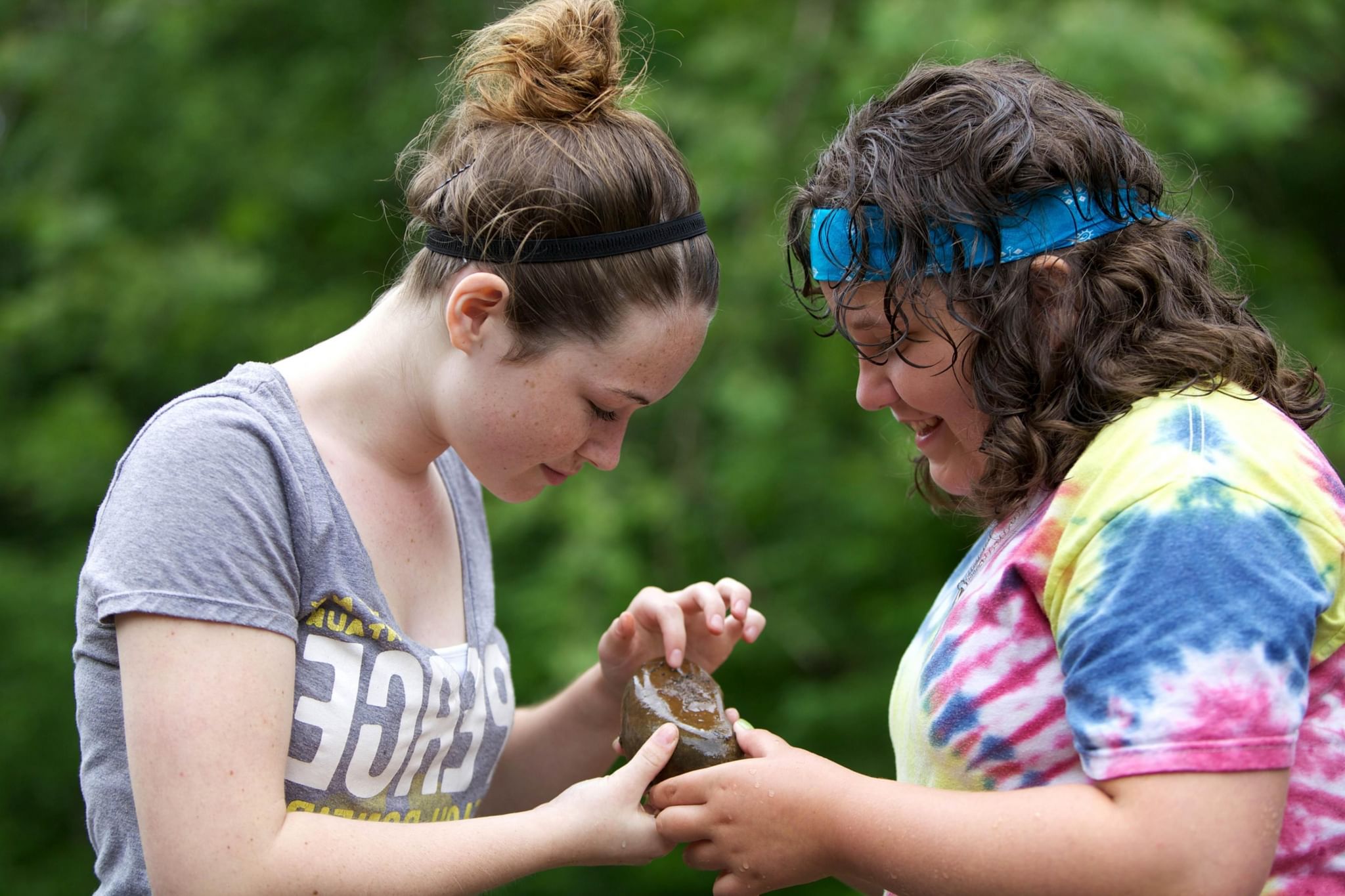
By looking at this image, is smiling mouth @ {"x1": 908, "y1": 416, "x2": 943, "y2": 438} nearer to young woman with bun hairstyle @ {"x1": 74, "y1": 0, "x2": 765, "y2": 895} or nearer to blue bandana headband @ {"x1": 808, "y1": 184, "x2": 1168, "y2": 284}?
blue bandana headband @ {"x1": 808, "y1": 184, "x2": 1168, "y2": 284}

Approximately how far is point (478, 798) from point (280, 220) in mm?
4729

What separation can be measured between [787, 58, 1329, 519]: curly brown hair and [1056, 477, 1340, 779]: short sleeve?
277mm

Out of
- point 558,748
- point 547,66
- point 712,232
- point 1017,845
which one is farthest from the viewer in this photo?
point 712,232

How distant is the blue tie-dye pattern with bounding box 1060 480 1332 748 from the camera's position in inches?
58.2

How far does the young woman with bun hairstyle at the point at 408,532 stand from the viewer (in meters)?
1.73

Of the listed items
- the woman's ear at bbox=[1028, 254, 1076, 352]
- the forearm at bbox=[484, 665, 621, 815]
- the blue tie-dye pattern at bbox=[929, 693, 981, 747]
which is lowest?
the forearm at bbox=[484, 665, 621, 815]

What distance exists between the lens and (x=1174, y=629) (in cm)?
149

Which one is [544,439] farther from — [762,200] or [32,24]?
[32,24]

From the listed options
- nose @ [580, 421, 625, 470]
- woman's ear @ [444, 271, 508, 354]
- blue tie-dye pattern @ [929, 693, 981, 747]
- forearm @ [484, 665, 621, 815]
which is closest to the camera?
blue tie-dye pattern @ [929, 693, 981, 747]

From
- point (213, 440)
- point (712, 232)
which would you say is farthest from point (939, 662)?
point (712, 232)

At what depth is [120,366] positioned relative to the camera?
5996 mm

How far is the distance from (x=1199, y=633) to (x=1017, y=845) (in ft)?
1.32

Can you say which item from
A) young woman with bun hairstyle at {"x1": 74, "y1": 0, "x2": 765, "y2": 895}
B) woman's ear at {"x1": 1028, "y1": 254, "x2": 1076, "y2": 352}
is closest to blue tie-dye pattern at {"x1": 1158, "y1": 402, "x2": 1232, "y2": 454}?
woman's ear at {"x1": 1028, "y1": 254, "x2": 1076, "y2": 352}

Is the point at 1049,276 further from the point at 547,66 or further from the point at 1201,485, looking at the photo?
the point at 547,66
